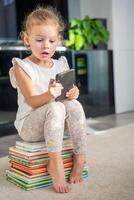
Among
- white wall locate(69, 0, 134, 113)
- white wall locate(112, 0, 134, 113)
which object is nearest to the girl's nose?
white wall locate(69, 0, 134, 113)

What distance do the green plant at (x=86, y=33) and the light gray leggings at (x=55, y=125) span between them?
6.02 ft

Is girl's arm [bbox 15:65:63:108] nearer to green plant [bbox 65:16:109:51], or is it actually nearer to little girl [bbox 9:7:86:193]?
little girl [bbox 9:7:86:193]

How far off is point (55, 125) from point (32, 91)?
0.17 metres

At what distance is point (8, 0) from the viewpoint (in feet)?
8.98

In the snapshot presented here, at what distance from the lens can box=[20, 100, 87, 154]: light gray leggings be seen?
4.11ft

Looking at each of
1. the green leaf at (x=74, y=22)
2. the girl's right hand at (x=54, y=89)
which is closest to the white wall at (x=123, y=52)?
the green leaf at (x=74, y=22)

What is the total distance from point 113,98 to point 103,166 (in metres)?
1.99

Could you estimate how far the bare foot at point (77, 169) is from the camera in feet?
4.42

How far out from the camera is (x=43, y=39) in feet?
4.35

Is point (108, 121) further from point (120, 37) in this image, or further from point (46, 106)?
point (46, 106)

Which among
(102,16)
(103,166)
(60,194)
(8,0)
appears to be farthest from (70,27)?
(60,194)

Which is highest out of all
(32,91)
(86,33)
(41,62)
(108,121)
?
(86,33)

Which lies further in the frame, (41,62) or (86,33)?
(86,33)

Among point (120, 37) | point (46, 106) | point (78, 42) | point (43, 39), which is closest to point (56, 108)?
point (46, 106)
